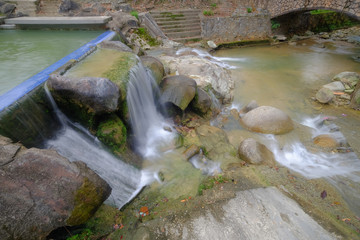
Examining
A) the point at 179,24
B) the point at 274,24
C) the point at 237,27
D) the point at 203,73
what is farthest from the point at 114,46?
the point at 274,24

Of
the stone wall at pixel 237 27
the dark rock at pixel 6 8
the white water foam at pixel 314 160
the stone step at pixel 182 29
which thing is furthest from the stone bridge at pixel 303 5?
the dark rock at pixel 6 8

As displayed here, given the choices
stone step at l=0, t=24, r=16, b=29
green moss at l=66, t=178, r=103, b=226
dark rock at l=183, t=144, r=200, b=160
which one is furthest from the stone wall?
green moss at l=66, t=178, r=103, b=226

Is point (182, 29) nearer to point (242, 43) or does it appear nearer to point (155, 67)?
point (242, 43)

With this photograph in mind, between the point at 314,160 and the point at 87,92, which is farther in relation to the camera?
the point at 314,160

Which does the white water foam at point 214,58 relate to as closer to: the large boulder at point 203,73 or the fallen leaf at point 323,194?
the large boulder at point 203,73

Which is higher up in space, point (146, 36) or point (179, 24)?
point (179, 24)

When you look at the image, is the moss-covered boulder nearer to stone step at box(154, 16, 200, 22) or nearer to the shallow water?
the shallow water

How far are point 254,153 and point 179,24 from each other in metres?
10.0

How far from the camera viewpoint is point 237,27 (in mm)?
12297

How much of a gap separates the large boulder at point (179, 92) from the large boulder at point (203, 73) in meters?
0.97

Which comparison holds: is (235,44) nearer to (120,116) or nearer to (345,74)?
(345,74)

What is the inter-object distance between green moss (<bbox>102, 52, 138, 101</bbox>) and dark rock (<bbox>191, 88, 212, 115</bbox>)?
6.20ft

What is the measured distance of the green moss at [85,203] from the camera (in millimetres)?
2342

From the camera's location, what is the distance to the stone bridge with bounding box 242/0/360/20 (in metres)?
9.73
